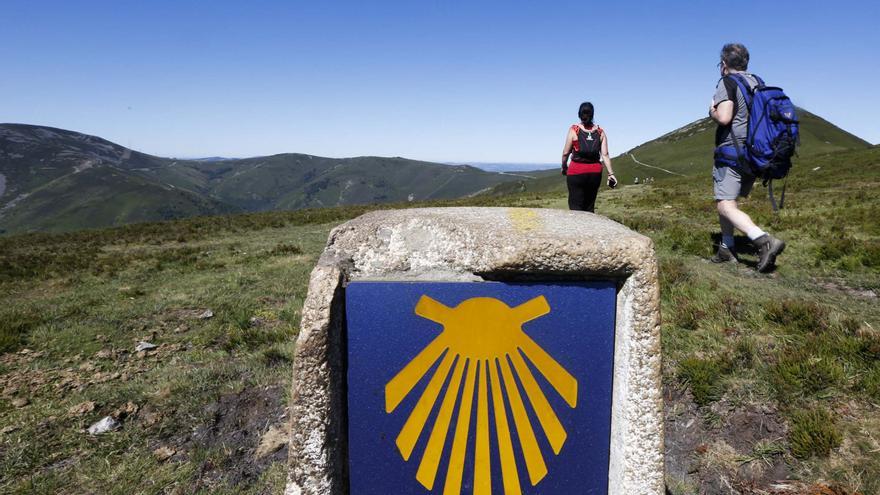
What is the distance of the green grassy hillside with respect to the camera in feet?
10.7

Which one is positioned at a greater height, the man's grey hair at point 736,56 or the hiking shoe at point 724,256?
the man's grey hair at point 736,56

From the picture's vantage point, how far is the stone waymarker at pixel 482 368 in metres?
2.37

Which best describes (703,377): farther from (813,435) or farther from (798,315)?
(798,315)

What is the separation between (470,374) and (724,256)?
7448 millimetres

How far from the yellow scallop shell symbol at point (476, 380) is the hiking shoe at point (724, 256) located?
278 inches

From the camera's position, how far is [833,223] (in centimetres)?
969

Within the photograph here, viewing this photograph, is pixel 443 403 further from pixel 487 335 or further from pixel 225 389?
pixel 225 389

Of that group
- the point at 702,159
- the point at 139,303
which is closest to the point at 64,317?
the point at 139,303

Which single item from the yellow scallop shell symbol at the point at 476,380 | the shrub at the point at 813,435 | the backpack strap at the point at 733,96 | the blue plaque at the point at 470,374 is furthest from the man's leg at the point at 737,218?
the yellow scallop shell symbol at the point at 476,380

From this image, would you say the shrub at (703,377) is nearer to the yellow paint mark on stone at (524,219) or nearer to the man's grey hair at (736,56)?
the yellow paint mark on stone at (524,219)

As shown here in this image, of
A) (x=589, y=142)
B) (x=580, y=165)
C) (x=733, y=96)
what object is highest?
(x=733, y=96)

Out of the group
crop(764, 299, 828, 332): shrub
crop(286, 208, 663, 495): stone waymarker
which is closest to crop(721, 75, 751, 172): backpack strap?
crop(764, 299, 828, 332): shrub

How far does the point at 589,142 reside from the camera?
6984 mm

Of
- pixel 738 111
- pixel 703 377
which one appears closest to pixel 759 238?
pixel 738 111
